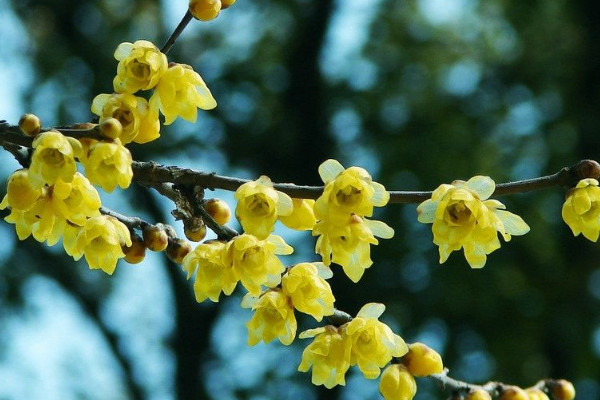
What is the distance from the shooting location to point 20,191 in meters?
1.69

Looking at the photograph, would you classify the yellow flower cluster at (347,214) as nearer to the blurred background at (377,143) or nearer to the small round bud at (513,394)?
the small round bud at (513,394)

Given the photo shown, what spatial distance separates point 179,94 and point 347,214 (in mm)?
509

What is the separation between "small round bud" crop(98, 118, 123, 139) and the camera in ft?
5.41

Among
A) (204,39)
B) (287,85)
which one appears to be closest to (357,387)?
(287,85)

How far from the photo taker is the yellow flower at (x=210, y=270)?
1.83m

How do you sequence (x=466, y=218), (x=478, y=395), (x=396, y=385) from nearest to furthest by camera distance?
(x=466, y=218) < (x=396, y=385) < (x=478, y=395)

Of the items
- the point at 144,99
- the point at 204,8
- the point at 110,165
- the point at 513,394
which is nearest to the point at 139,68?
the point at 144,99

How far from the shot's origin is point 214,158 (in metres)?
11.1

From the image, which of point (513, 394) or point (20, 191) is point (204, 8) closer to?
point (20, 191)

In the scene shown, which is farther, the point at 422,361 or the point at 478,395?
the point at 478,395

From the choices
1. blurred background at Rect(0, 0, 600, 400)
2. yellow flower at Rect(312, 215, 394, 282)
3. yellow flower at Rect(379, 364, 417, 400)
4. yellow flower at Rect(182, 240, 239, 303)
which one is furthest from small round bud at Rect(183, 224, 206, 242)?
blurred background at Rect(0, 0, 600, 400)

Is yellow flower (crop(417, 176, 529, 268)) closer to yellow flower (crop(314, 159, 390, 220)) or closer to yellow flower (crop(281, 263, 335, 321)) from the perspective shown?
yellow flower (crop(314, 159, 390, 220))

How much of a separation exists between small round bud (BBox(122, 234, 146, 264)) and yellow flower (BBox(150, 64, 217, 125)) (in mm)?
260

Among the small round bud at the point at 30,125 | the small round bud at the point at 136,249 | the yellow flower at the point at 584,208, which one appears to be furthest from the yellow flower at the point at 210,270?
the yellow flower at the point at 584,208
